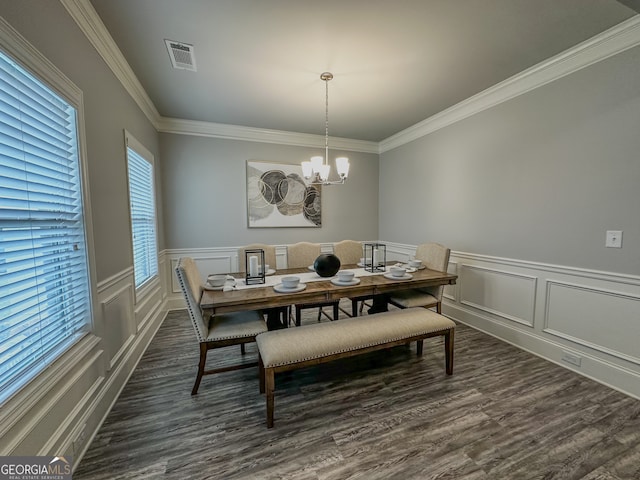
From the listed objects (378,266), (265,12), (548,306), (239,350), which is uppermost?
(265,12)

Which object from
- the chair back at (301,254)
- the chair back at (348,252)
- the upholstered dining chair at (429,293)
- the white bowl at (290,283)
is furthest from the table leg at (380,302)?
the white bowl at (290,283)

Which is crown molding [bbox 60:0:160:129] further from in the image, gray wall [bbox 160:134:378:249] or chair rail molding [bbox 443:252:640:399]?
chair rail molding [bbox 443:252:640:399]

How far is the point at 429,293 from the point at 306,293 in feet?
5.27

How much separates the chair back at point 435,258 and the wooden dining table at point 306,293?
301 mm

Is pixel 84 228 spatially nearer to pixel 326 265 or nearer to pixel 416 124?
pixel 326 265

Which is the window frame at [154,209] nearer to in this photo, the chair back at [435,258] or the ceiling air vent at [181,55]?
the ceiling air vent at [181,55]

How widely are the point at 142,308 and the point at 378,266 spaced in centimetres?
254

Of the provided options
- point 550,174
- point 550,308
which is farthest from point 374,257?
point 550,174

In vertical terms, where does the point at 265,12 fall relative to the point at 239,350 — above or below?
above

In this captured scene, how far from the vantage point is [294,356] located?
1756mm

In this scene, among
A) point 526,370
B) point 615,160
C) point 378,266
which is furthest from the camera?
point 378,266

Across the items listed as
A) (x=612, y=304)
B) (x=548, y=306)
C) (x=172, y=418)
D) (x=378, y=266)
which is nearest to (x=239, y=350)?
(x=172, y=418)

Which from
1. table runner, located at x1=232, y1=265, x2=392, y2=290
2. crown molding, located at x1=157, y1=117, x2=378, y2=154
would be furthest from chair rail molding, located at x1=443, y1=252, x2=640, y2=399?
crown molding, located at x1=157, y1=117, x2=378, y2=154

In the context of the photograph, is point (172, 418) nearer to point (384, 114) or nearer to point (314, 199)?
point (314, 199)
